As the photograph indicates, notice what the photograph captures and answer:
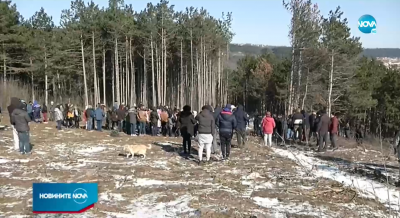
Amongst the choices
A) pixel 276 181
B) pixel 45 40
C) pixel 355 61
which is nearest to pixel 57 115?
pixel 276 181

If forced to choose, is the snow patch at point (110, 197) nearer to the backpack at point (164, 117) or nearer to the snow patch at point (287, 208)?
the snow patch at point (287, 208)

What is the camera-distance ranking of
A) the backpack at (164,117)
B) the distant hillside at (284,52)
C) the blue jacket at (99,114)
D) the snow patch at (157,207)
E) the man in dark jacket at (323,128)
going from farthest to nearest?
the distant hillside at (284,52)
the blue jacket at (99,114)
the backpack at (164,117)
the man in dark jacket at (323,128)
the snow patch at (157,207)

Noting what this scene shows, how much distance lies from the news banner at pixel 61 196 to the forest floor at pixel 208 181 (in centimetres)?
234

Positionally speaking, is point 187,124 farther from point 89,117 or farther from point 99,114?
point 89,117

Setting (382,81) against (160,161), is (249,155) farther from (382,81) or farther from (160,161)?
(382,81)

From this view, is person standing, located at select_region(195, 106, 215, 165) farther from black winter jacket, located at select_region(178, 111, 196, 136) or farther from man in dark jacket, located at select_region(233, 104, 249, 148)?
man in dark jacket, located at select_region(233, 104, 249, 148)

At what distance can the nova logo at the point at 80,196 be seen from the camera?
388 cm

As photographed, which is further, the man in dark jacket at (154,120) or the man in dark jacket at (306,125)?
the man in dark jacket at (154,120)

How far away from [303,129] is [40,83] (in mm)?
37889

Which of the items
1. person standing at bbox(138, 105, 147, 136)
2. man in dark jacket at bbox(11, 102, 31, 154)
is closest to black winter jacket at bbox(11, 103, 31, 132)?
man in dark jacket at bbox(11, 102, 31, 154)

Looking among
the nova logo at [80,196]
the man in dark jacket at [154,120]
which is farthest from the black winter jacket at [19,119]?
the nova logo at [80,196]

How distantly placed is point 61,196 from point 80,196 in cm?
18

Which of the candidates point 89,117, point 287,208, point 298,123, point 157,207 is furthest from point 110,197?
point 89,117

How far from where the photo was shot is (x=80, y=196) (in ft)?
12.8
